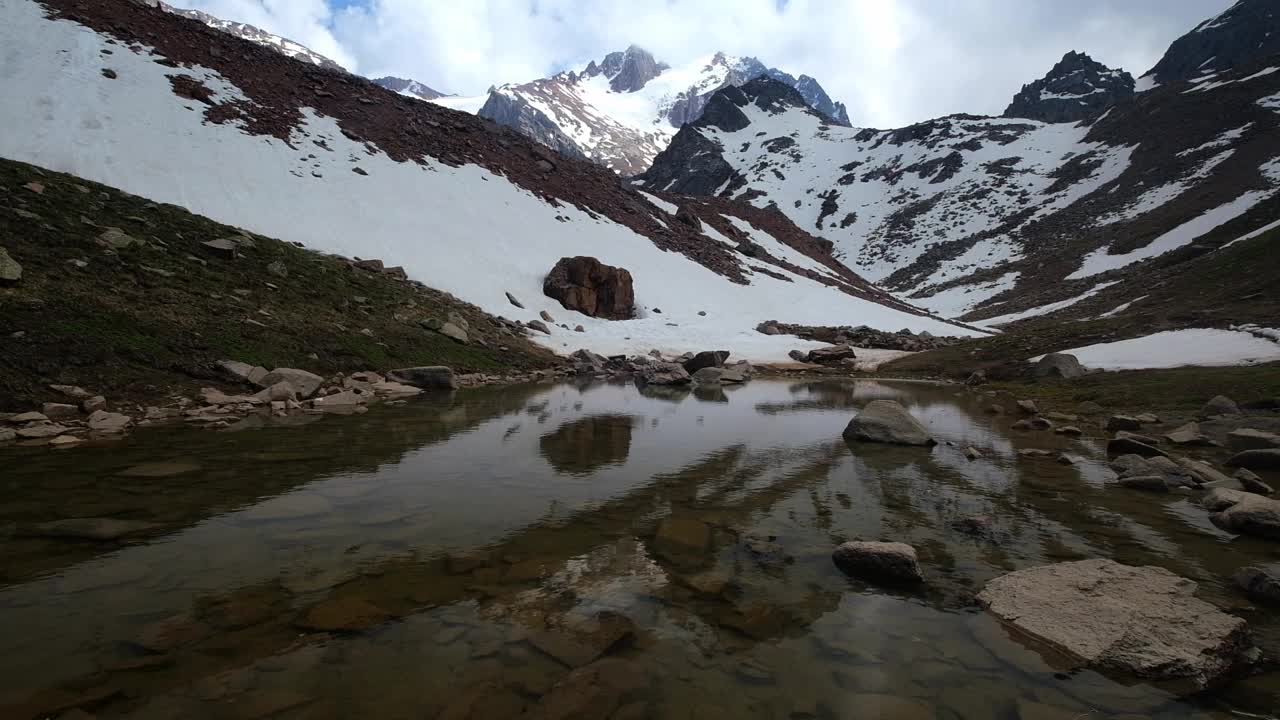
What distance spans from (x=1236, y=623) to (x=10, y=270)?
65.9ft

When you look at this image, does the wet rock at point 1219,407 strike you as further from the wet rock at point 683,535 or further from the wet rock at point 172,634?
the wet rock at point 172,634

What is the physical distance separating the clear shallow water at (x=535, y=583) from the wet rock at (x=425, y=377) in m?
7.82

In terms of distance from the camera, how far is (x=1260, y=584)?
5.06 meters

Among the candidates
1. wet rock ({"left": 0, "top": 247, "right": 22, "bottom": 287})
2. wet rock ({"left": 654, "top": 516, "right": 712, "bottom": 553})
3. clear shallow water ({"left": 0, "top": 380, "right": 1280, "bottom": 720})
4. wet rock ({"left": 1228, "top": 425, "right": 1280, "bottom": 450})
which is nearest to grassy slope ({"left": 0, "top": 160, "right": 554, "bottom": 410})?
wet rock ({"left": 0, "top": 247, "right": 22, "bottom": 287})

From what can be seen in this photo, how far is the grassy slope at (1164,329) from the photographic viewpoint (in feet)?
56.1

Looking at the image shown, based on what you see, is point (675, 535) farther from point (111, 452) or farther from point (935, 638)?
point (111, 452)

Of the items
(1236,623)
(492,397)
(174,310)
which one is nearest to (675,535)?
(1236,623)

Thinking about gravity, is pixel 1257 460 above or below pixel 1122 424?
below

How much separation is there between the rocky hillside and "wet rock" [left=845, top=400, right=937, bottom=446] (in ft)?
250

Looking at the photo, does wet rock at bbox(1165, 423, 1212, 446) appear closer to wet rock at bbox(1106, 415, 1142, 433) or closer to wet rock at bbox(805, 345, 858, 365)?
wet rock at bbox(1106, 415, 1142, 433)

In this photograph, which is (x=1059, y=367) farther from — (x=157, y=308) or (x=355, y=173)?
(x=355, y=173)

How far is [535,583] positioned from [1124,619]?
203 inches

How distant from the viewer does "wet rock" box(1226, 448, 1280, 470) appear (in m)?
10.1

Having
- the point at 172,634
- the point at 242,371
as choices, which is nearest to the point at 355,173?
the point at 242,371
